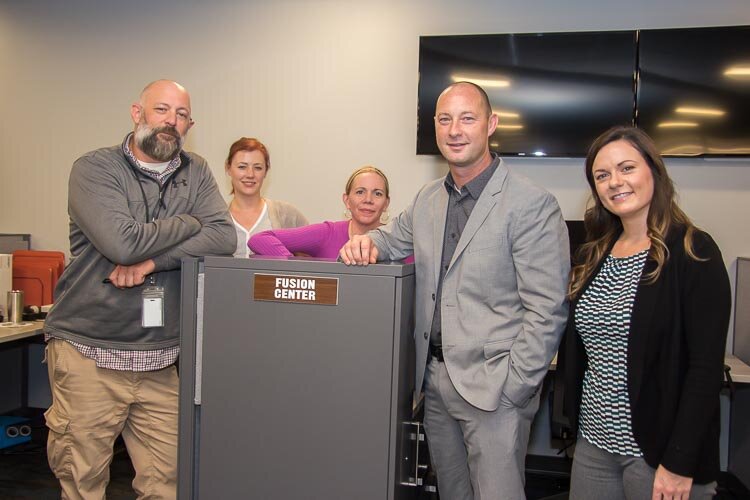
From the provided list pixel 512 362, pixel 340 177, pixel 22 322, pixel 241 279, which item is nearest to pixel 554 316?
pixel 512 362

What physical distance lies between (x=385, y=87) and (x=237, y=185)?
1209mm

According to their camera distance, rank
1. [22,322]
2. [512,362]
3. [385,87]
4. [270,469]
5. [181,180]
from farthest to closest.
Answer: [385,87] < [22,322] < [181,180] < [512,362] < [270,469]

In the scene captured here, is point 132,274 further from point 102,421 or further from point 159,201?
point 102,421

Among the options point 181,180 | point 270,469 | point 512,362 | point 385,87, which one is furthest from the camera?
point 385,87

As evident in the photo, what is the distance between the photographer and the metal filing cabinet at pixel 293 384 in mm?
1510

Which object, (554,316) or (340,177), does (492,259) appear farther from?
(340,177)

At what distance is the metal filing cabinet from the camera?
1.51 meters

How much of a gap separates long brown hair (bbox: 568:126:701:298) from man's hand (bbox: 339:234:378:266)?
1.91 ft

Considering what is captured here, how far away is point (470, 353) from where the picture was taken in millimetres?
1721

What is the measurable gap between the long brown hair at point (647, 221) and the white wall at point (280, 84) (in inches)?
69.2

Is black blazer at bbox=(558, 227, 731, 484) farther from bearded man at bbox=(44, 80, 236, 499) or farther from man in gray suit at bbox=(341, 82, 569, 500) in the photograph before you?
bearded man at bbox=(44, 80, 236, 499)

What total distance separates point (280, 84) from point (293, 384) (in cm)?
277

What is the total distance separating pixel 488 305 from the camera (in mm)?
1730

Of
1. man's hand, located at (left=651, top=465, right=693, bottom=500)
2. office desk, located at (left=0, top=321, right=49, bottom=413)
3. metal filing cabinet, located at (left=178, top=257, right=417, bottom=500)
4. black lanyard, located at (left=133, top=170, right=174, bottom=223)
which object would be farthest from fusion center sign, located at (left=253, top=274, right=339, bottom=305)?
office desk, located at (left=0, top=321, right=49, bottom=413)
